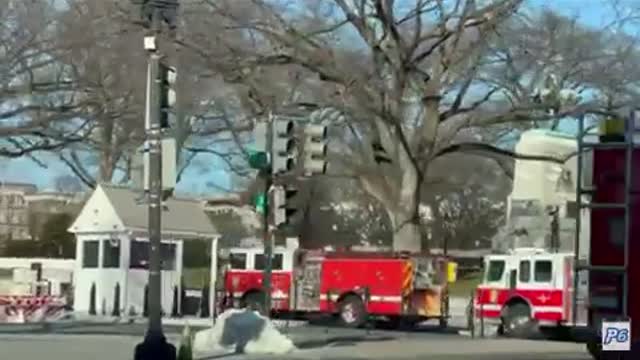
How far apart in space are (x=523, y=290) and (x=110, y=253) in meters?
12.1

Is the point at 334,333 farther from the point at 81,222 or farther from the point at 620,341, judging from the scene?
the point at 620,341

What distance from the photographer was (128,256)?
1526 inches

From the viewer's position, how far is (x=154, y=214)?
19219mm

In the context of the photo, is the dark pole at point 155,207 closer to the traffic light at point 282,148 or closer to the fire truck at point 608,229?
the traffic light at point 282,148

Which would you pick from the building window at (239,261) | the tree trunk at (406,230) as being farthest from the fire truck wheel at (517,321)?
the building window at (239,261)

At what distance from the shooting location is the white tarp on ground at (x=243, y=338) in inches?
973

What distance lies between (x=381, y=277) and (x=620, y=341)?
2748 centimetres

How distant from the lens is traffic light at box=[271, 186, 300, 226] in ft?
71.3

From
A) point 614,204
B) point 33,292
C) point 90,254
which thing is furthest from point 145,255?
point 614,204

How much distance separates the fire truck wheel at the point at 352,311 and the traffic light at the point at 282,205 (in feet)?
57.0

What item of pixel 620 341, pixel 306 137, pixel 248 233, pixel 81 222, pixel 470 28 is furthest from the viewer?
pixel 248 233

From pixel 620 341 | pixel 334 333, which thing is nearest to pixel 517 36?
pixel 334 333

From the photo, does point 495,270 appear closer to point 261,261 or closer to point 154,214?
point 261,261

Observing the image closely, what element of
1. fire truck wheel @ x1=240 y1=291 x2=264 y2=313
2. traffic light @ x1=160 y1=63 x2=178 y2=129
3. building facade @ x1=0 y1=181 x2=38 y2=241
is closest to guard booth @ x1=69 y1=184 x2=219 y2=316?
fire truck wheel @ x1=240 y1=291 x2=264 y2=313
